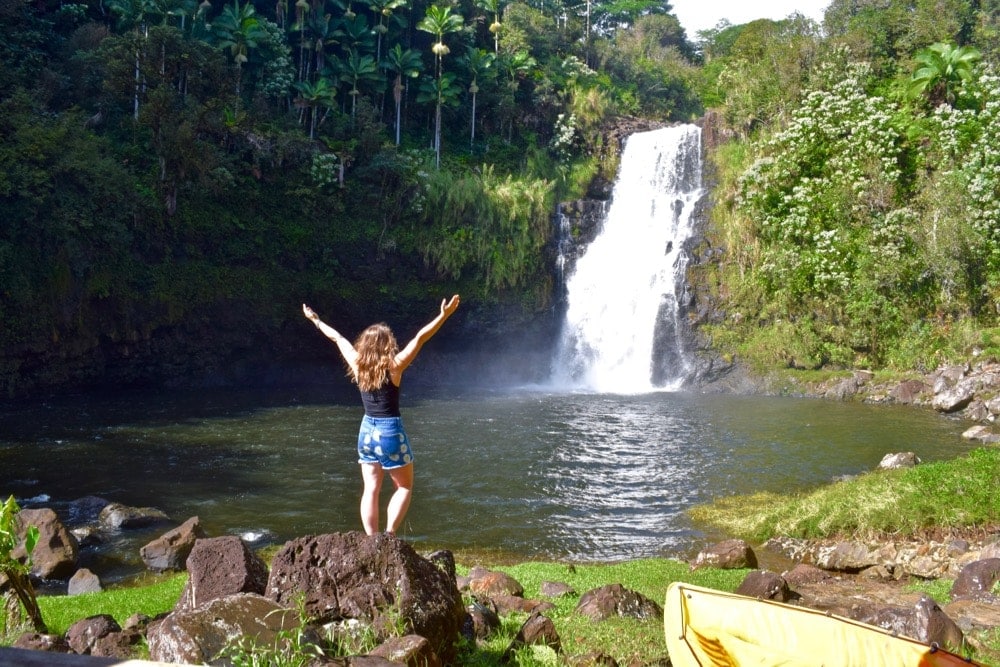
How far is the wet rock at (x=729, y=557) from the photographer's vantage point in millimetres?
8953

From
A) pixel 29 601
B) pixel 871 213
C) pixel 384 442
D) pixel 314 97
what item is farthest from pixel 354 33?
pixel 29 601

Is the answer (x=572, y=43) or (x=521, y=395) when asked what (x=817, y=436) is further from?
(x=572, y=43)

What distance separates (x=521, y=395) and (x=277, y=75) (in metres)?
15.8

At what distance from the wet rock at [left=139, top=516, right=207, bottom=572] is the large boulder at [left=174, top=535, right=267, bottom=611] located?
4108mm

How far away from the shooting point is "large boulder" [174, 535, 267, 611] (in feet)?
17.3

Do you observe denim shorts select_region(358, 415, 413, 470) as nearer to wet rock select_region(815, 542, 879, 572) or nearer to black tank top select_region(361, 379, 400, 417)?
black tank top select_region(361, 379, 400, 417)

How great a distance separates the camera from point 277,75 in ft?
99.9

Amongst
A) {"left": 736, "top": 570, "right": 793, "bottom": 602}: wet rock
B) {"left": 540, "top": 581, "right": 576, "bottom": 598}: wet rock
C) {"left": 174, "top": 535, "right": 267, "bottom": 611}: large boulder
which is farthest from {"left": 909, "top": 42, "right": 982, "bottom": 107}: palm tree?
{"left": 174, "top": 535, "right": 267, "bottom": 611}: large boulder

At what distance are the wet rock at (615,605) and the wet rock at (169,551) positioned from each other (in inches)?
208

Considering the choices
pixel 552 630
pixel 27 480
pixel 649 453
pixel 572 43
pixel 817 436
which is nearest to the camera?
pixel 552 630

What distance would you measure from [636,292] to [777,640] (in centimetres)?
2467

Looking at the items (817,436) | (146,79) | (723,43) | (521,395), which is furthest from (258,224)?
(723,43)

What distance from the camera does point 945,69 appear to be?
28.1 meters

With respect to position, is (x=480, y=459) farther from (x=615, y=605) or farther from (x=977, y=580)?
(x=615, y=605)
